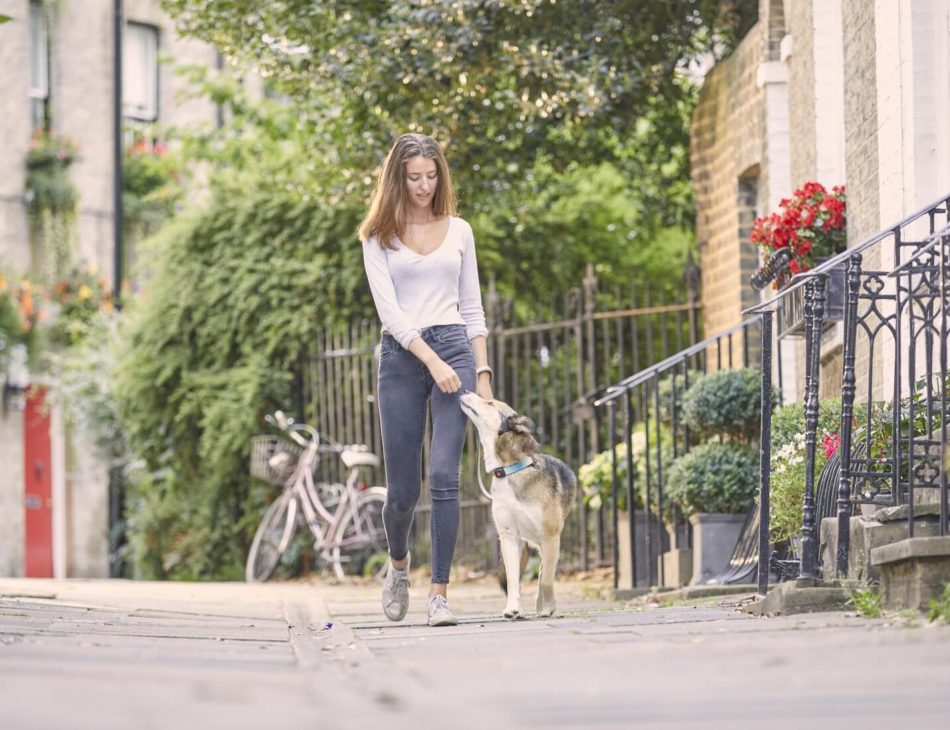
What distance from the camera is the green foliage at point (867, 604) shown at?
19.1ft

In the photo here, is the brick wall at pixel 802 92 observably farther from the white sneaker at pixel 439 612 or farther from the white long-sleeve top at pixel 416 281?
the white sneaker at pixel 439 612

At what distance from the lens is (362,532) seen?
14.3 metres

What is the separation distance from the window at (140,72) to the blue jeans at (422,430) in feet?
63.1

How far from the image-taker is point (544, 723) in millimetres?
3549

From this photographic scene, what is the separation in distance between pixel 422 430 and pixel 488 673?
2503 millimetres

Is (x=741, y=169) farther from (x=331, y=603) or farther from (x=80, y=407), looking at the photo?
(x=80, y=407)

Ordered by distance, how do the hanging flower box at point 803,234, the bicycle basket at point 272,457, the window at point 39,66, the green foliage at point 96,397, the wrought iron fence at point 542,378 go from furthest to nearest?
1. the window at point 39,66
2. the green foliage at point 96,397
3. the bicycle basket at point 272,457
4. the wrought iron fence at point 542,378
5. the hanging flower box at point 803,234

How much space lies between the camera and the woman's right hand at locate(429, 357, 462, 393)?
6.61 m

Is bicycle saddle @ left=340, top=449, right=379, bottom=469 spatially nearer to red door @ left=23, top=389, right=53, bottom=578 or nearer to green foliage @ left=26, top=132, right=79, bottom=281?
red door @ left=23, top=389, right=53, bottom=578

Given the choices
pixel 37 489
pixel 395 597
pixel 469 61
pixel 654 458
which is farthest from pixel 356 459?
pixel 37 489

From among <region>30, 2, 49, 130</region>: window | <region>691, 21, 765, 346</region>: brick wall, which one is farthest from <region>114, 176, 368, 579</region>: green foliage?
<region>30, 2, 49, 130</region>: window

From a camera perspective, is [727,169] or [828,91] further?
[727,169]

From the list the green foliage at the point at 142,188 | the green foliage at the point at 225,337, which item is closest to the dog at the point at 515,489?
the green foliage at the point at 225,337

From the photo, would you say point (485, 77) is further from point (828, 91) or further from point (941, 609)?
point (941, 609)
